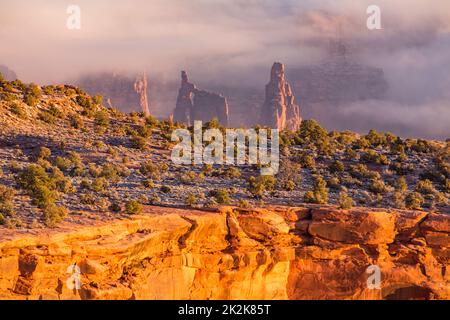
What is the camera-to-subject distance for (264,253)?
31859 millimetres

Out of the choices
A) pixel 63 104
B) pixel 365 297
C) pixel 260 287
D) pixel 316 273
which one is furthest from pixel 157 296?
pixel 63 104

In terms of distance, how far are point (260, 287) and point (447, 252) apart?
9470mm

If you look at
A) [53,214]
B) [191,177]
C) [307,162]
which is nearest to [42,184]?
[53,214]

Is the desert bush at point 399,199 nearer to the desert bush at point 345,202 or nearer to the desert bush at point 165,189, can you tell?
the desert bush at point 345,202

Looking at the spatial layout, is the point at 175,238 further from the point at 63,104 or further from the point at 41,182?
the point at 63,104

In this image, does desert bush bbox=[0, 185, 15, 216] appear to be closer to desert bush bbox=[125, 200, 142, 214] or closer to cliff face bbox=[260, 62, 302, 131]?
desert bush bbox=[125, 200, 142, 214]

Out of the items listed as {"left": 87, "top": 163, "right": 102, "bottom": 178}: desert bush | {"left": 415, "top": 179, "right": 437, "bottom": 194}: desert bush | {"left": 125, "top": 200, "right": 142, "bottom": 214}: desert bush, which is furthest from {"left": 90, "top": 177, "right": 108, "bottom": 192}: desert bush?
{"left": 415, "top": 179, "right": 437, "bottom": 194}: desert bush

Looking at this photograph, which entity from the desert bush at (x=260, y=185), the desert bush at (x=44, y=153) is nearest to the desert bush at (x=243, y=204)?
the desert bush at (x=260, y=185)

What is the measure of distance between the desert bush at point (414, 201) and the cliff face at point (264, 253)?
178 centimetres

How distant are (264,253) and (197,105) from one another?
15189 centimetres

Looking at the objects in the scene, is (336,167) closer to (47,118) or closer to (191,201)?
(191,201)

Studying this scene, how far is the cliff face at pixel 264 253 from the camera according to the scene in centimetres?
2855

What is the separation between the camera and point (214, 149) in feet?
147

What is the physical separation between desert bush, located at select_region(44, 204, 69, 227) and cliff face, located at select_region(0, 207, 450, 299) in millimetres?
833
